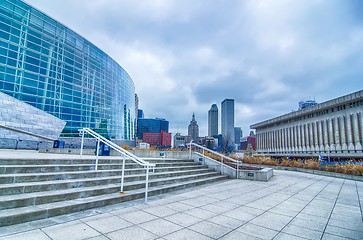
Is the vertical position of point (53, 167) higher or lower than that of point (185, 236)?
higher

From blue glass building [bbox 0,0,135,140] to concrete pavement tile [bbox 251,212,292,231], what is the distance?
34.0m

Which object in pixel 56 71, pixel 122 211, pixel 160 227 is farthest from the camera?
pixel 56 71

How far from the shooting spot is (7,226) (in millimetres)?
3412

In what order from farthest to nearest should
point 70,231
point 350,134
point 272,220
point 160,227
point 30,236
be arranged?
point 350,134 < point 272,220 < point 160,227 < point 70,231 < point 30,236

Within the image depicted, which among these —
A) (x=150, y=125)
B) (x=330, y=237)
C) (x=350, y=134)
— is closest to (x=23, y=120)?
(x=330, y=237)

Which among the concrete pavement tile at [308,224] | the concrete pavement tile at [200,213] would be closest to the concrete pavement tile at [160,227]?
the concrete pavement tile at [200,213]

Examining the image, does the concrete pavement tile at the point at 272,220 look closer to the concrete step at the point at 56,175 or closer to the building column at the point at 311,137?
the concrete step at the point at 56,175

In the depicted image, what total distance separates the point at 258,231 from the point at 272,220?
0.89 metres

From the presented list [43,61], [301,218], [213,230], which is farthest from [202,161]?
[43,61]

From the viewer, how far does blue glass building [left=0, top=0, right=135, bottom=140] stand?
2761 cm

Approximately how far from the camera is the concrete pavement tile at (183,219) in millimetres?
4095

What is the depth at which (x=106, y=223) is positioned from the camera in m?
3.86

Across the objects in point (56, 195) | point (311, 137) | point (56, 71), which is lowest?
point (56, 195)

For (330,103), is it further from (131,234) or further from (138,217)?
(131,234)
